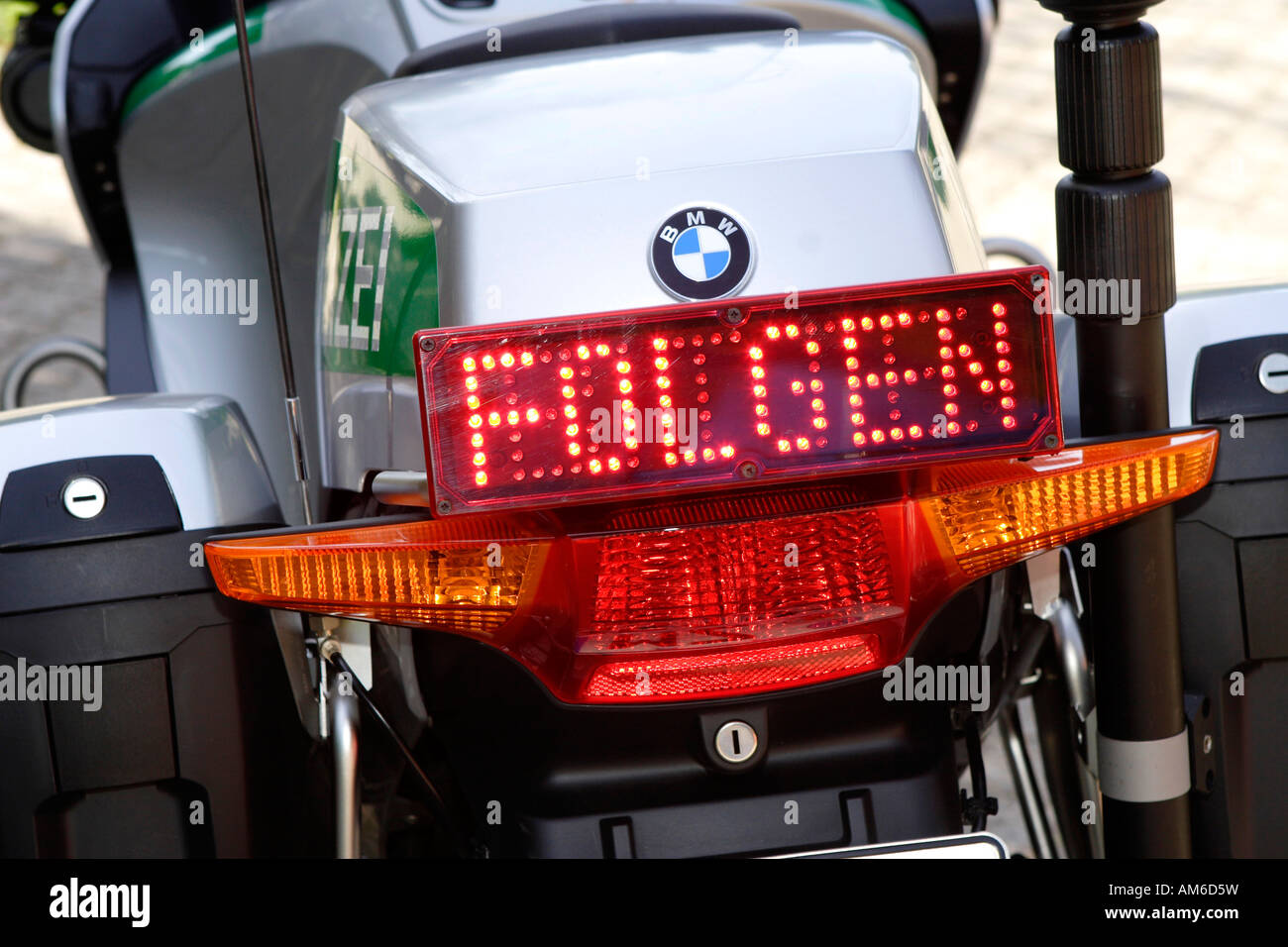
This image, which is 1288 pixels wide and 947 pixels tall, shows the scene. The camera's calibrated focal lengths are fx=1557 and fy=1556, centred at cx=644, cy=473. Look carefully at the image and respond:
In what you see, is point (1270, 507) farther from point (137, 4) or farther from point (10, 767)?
point (137, 4)

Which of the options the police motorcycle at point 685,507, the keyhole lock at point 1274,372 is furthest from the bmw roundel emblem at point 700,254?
the keyhole lock at point 1274,372

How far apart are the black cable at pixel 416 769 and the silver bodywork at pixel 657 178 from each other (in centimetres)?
23

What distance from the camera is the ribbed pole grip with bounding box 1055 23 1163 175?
1.62 m

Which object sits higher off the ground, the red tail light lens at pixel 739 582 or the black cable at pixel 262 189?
the black cable at pixel 262 189

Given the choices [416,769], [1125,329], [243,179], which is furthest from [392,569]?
[243,179]

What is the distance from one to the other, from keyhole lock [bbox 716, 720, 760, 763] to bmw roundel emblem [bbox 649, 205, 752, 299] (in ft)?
1.58

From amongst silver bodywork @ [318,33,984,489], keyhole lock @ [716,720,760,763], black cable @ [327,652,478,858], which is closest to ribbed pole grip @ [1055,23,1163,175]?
silver bodywork @ [318,33,984,489]

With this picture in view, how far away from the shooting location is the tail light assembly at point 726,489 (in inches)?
55.6

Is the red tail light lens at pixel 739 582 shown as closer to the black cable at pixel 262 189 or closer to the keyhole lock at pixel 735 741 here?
the keyhole lock at pixel 735 741

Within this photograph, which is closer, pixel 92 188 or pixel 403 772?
pixel 403 772
